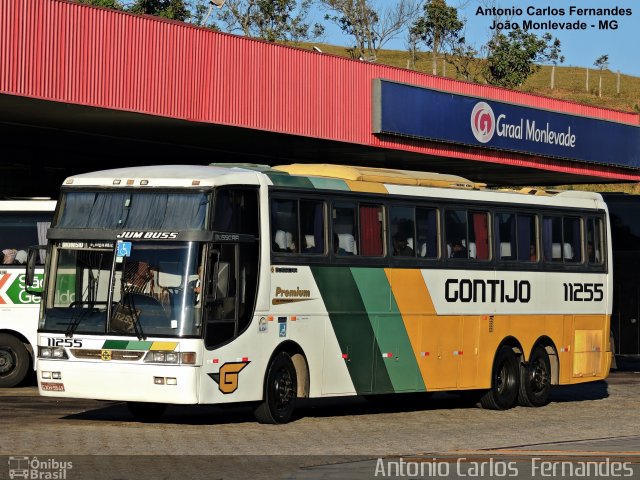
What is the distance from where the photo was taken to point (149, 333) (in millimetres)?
16125

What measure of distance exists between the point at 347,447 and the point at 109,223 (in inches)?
168

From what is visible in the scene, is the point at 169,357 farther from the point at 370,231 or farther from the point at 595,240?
the point at 595,240

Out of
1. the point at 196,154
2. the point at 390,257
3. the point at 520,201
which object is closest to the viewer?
the point at 390,257

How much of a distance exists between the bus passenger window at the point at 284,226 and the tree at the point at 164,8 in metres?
53.0

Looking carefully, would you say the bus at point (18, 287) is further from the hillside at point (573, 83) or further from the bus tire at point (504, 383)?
the hillside at point (573, 83)

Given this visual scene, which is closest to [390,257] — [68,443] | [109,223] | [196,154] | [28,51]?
[109,223]

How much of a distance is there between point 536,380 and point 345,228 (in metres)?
5.25

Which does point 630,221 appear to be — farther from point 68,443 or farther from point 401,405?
point 68,443

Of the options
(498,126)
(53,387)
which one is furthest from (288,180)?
(498,126)

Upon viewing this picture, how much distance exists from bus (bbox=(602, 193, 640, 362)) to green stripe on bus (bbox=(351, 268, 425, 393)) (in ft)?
47.2

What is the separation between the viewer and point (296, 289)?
17734mm

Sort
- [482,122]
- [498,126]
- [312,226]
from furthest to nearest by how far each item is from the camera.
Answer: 1. [498,126]
2. [482,122]
3. [312,226]

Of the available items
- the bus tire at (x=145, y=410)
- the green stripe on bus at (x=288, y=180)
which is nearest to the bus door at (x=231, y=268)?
the green stripe on bus at (x=288, y=180)

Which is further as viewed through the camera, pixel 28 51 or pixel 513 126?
pixel 513 126
